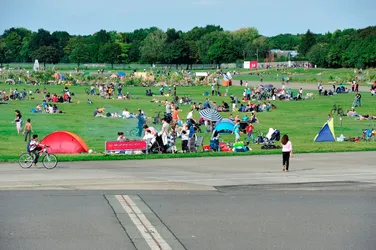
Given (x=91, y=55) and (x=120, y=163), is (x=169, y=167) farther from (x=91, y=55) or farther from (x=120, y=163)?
(x=91, y=55)

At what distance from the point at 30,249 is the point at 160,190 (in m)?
8.54

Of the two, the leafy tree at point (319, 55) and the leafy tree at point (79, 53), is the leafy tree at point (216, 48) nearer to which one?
the leafy tree at point (79, 53)

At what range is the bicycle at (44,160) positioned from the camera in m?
26.4

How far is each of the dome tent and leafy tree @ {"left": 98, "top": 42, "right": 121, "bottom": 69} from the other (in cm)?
13883

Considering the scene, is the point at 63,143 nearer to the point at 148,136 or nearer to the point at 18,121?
the point at 148,136

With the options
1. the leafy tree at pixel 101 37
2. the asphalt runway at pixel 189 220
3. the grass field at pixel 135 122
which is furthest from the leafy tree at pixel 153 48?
the asphalt runway at pixel 189 220

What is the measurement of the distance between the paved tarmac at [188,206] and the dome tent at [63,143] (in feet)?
15.2

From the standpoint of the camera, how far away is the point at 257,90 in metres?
72.6

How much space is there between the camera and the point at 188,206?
17484 mm

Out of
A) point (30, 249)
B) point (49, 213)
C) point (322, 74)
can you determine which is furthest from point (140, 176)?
point (322, 74)

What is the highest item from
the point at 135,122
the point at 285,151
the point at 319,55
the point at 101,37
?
the point at 101,37

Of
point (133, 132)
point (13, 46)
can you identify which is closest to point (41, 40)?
point (13, 46)

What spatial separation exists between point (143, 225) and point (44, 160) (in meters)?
12.5

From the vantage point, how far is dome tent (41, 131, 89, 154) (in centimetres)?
3238
